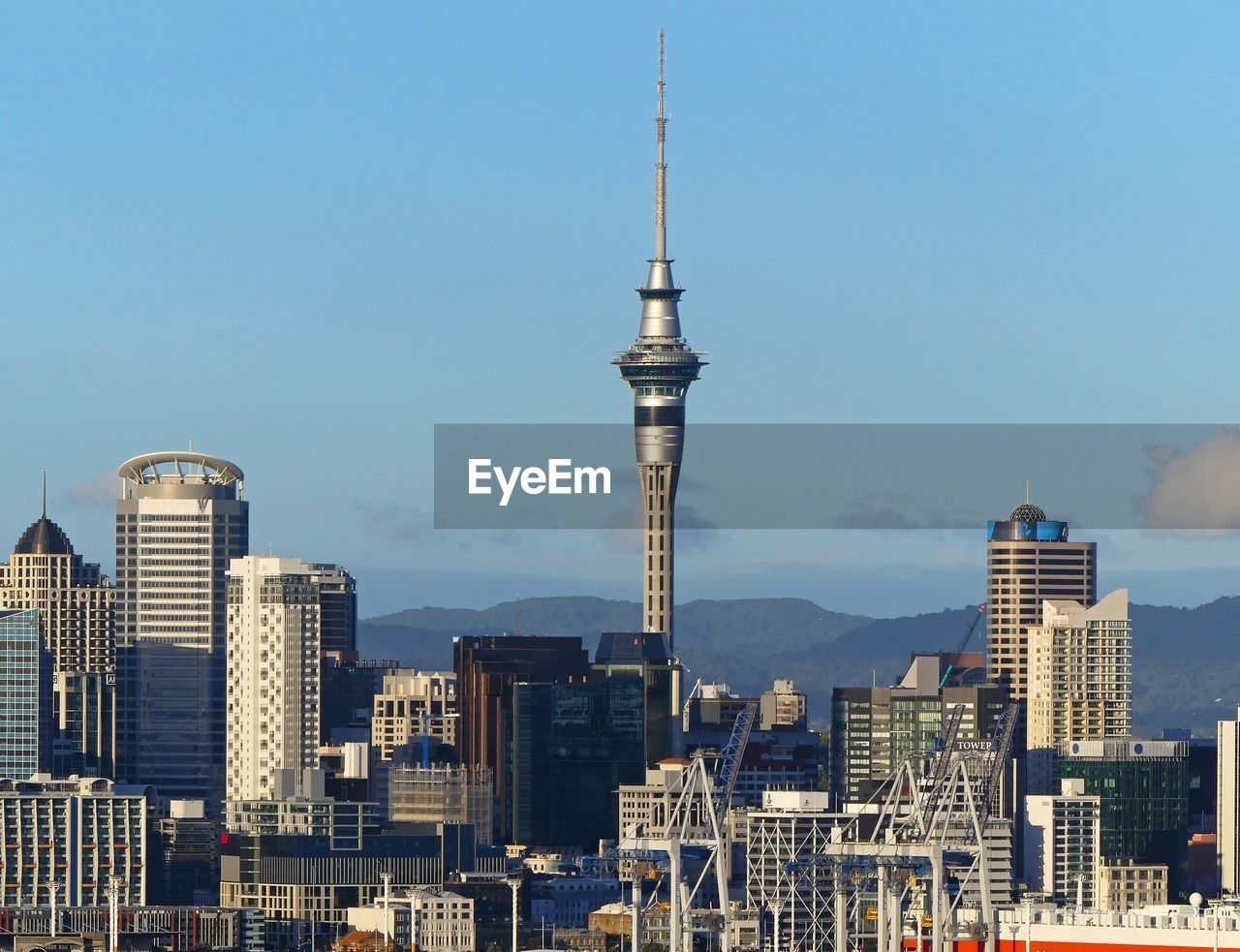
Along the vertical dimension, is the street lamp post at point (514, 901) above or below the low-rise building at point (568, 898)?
above

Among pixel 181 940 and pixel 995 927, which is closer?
pixel 995 927

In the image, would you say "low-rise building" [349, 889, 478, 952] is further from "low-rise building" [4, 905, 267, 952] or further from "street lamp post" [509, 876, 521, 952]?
"low-rise building" [4, 905, 267, 952]

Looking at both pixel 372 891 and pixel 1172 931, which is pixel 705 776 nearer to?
pixel 1172 931

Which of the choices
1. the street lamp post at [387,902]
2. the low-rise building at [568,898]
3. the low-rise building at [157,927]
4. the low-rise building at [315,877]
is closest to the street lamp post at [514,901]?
the low-rise building at [568,898]

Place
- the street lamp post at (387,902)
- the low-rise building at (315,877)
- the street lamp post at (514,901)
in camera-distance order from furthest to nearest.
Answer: the low-rise building at (315,877), the street lamp post at (387,902), the street lamp post at (514,901)

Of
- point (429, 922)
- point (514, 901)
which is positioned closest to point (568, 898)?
point (429, 922)

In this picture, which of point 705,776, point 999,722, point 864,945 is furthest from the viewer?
point 999,722

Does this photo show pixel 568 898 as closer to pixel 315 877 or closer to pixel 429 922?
pixel 315 877

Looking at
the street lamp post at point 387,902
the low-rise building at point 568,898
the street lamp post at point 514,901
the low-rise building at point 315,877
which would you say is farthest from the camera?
the low-rise building at point 315,877

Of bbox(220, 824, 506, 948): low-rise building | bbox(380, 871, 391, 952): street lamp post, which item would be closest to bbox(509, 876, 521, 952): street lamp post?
bbox(220, 824, 506, 948): low-rise building

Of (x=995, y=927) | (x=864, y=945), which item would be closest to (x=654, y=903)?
(x=864, y=945)

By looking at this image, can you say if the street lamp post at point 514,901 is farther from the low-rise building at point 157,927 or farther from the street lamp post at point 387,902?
the low-rise building at point 157,927
